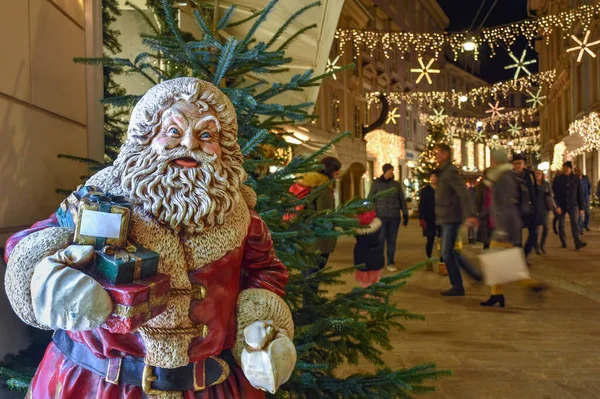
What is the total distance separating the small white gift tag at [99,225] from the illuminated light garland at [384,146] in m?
28.0

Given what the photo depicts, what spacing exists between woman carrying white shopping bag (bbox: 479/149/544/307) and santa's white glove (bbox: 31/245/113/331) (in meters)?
5.33

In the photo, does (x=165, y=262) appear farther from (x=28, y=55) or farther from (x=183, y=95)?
(x=28, y=55)

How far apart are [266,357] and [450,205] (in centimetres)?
549

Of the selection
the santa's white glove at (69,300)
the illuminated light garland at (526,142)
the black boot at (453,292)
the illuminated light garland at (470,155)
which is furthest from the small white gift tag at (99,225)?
the illuminated light garland at (470,155)

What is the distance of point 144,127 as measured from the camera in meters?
1.60

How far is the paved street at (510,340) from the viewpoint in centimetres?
401

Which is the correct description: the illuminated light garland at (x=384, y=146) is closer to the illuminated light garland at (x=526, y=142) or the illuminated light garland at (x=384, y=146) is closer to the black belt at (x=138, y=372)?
the illuminated light garland at (x=526, y=142)

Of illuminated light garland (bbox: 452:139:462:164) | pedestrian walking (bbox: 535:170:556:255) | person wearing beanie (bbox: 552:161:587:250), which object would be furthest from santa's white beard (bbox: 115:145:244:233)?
illuminated light garland (bbox: 452:139:462:164)

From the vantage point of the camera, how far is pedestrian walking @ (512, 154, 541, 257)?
693 cm

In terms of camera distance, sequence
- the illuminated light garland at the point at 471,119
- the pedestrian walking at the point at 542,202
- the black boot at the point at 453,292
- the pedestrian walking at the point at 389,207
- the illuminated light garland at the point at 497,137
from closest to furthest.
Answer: the black boot at the point at 453,292 → the pedestrian walking at the point at 389,207 → the pedestrian walking at the point at 542,202 → the illuminated light garland at the point at 471,119 → the illuminated light garland at the point at 497,137

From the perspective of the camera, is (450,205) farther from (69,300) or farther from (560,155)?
(560,155)

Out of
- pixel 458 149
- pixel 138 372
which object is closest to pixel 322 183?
pixel 138 372

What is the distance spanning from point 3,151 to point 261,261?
149cm

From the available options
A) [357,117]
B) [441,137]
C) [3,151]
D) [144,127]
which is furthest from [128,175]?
[357,117]
